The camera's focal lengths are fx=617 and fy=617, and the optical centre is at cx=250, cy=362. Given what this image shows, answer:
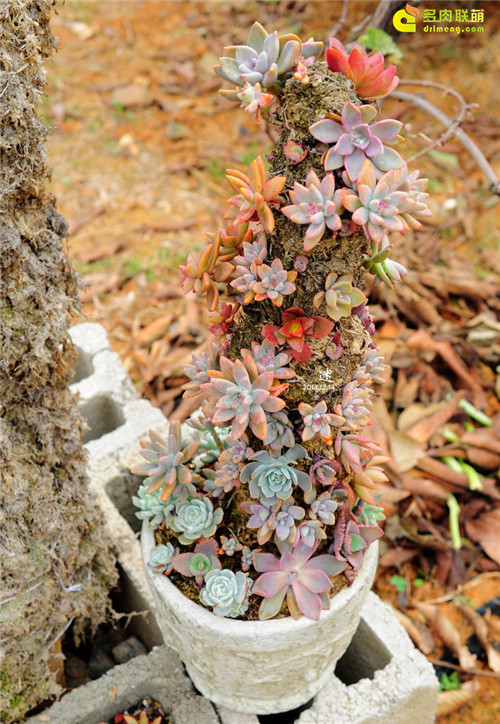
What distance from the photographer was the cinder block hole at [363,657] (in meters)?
1.40

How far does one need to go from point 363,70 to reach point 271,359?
1.47 ft

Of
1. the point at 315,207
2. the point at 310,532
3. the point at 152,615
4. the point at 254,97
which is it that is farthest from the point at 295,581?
the point at 254,97

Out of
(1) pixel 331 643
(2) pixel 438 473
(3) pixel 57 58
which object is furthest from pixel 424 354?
(3) pixel 57 58

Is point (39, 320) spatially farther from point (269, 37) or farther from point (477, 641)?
point (477, 641)

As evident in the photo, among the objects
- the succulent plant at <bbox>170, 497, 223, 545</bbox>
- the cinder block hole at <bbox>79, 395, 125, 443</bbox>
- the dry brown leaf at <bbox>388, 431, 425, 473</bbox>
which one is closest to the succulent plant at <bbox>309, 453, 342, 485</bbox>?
the succulent plant at <bbox>170, 497, 223, 545</bbox>

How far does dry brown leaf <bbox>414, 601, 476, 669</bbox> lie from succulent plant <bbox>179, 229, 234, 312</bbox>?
138cm

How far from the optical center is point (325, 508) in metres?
1.12

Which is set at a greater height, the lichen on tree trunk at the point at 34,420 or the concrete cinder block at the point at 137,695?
the lichen on tree trunk at the point at 34,420

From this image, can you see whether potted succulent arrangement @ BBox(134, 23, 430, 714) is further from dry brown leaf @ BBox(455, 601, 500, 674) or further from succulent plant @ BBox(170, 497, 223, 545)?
dry brown leaf @ BBox(455, 601, 500, 674)

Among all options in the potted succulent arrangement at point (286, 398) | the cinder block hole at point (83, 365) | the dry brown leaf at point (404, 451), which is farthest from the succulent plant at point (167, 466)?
the dry brown leaf at point (404, 451)

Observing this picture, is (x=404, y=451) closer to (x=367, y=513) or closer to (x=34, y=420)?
(x=367, y=513)

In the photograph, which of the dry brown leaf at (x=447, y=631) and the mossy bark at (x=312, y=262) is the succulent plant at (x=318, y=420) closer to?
the mossy bark at (x=312, y=262)

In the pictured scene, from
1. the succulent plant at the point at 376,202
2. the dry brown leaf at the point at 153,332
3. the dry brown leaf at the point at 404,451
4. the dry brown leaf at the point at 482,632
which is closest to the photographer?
the succulent plant at the point at 376,202

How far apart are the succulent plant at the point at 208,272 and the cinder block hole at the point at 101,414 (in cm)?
89
